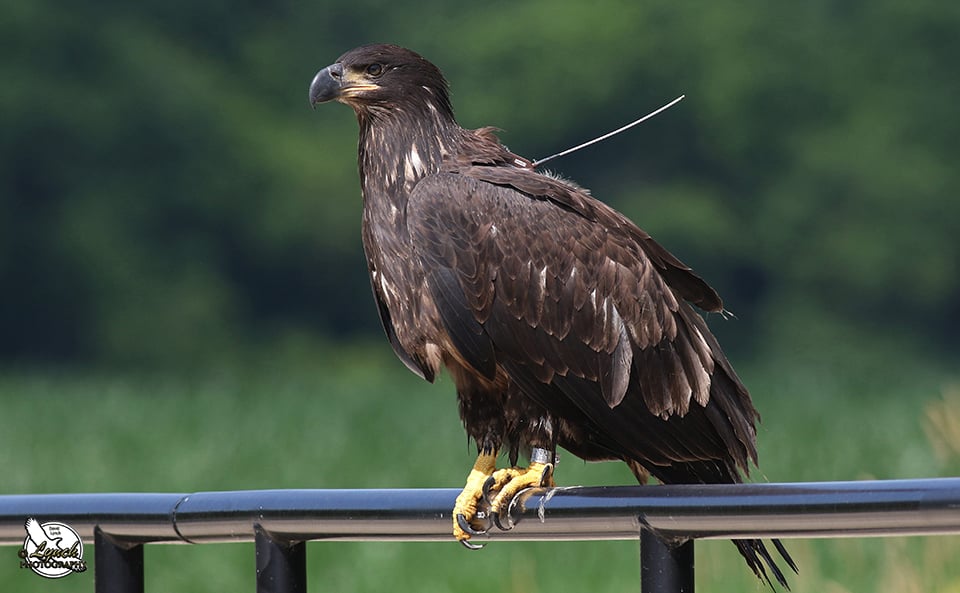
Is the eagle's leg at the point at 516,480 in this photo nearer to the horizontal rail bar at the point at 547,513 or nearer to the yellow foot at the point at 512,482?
the yellow foot at the point at 512,482

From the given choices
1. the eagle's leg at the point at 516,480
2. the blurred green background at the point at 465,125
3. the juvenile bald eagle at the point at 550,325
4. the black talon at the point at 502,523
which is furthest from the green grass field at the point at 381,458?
the blurred green background at the point at 465,125

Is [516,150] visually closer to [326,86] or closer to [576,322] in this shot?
[326,86]

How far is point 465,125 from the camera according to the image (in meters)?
28.0

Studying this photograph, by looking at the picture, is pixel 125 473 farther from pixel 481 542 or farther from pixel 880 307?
pixel 880 307

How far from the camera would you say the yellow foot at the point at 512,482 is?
2625 mm

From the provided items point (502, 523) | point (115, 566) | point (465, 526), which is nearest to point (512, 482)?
point (502, 523)

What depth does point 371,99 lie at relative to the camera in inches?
138

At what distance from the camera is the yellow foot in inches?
103

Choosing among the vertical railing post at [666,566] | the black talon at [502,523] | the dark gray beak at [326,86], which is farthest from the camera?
the dark gray beak at [326,86]

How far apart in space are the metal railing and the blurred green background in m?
23.7

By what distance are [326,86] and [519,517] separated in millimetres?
1480

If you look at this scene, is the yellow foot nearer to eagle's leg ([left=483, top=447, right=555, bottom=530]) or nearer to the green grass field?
eagle's leg ([left=483, top=447, right=555, bottom=530])

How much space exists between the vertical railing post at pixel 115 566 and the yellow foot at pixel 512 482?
0.63 metres

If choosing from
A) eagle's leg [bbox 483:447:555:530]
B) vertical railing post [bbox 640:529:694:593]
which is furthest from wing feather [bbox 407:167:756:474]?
vertical railing post [bbox 640:529:694:593]
